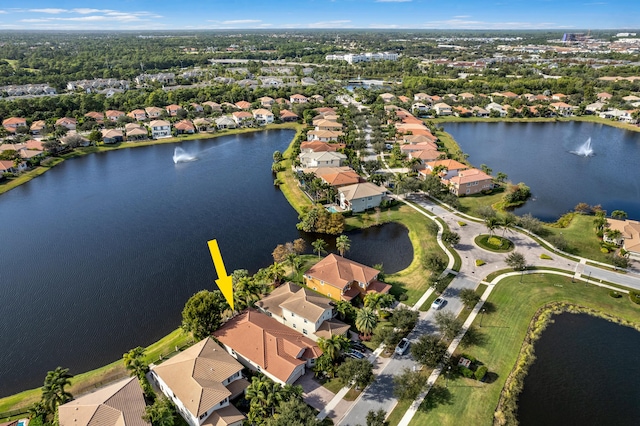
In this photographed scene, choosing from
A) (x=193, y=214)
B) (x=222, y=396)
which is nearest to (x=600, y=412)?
(x=222, y=396)

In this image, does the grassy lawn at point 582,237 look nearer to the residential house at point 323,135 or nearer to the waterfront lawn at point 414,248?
the waterfront lawn at point 414,248

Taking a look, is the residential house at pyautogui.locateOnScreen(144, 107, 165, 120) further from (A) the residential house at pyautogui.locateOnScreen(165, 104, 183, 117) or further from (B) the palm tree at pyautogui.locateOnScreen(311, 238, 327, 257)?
(B) the palm tree at pyautogui.locateOnScreen(311, 238, 327, 257)

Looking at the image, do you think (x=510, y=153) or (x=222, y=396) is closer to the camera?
(x=222, y=396)

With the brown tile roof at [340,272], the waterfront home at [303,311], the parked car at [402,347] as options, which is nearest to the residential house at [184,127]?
the brown tile roof at [340,272]

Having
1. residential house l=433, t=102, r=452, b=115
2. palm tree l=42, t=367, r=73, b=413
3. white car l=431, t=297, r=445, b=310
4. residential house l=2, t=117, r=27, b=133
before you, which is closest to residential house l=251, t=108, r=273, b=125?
residential house l=433, t=102, r=452, b=115

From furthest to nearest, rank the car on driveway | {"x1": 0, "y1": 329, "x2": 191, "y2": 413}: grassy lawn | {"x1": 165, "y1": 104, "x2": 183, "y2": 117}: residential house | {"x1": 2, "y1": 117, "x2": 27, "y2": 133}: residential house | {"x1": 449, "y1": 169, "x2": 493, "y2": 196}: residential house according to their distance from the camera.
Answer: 1. {"x1": 165, "y1": 104, "x2": 183, "y2": 117}: residential house
2. {"x1": 2, "y1": 117, "x2": 27, "y2": 133}: residential house
3. {"x1": 449, "y1": 169, "x2": 493, "y2": 196}: residential house
4. the car on driveway
5. {"x1": 0, "y1": 329, "x2": 191, "y2": 413}: grassy lawn

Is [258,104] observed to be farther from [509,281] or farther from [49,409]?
[49,409]

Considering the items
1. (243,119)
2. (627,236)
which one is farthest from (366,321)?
(243,119)
